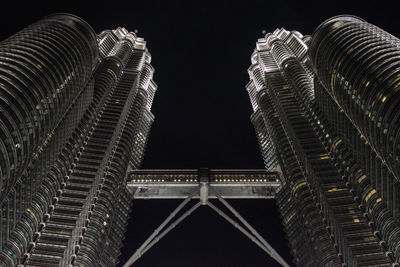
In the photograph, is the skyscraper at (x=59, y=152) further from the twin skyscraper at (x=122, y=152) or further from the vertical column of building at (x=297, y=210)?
the vertical column of building at (x=297, y=210)

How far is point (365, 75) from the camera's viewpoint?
257ft

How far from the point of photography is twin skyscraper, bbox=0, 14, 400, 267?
7200 centimetres

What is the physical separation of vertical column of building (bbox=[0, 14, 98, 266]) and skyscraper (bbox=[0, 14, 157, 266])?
0.19 metres

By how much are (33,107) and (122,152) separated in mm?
54220

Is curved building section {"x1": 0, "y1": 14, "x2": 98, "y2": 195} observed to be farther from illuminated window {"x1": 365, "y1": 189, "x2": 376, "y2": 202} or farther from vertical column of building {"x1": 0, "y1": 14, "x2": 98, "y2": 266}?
A: illuminated window {"x1": 365, "y1": 189, "x2": 376, "y2": 202}

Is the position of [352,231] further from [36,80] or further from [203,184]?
[36,80]

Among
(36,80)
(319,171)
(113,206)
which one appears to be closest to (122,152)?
(113,206)

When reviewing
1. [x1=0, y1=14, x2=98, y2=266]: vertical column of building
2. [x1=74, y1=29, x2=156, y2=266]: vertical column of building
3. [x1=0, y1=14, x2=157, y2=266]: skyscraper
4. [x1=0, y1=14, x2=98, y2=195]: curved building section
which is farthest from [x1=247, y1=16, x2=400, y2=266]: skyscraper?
[x1=0, y1=14, x2=98, y2=266]: vertical column of building

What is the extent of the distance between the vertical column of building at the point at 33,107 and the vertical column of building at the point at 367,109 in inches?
2354

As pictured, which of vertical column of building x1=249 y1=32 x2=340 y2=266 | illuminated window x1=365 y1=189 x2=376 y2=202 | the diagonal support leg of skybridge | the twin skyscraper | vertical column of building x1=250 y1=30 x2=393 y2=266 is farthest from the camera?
the diagonal support leg of skybridge

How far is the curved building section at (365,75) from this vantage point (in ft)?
226

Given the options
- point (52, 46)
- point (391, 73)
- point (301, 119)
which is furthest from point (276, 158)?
point (52, 46)

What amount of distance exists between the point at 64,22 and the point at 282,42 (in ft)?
379

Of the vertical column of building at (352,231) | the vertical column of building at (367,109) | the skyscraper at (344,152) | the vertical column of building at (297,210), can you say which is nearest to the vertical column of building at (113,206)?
the vertical column of building at (297,210)
